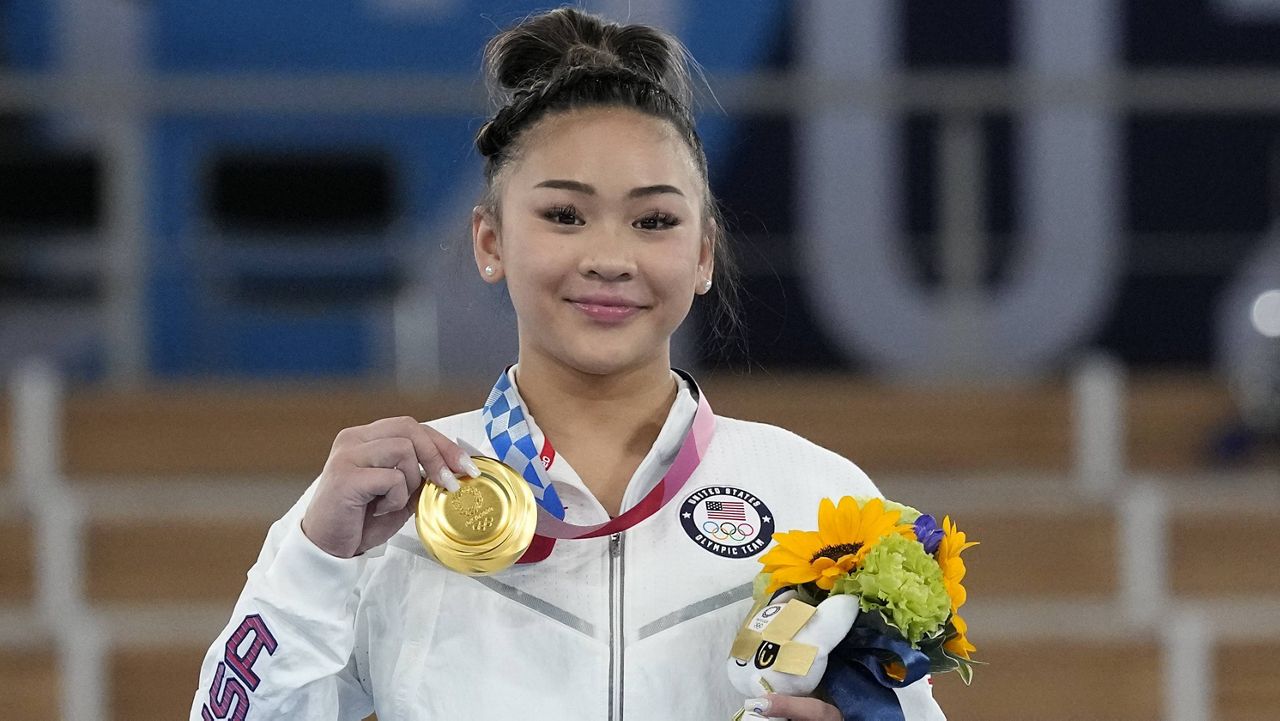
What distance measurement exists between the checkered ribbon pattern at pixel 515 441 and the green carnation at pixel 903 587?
0.32 meters

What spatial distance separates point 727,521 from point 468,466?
1.02 ft

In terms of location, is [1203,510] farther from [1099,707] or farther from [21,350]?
[21,350]

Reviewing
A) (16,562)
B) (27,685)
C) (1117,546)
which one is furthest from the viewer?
(1117,546)

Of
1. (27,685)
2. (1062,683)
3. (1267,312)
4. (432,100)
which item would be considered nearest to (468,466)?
(27,685)

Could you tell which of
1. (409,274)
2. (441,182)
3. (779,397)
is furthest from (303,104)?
(779,397)

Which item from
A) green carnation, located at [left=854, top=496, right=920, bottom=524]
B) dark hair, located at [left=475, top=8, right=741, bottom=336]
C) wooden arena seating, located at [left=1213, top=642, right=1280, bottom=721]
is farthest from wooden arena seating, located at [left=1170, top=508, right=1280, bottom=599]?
green carnation, located at [left=854, top=496, right=920, bottom=524]

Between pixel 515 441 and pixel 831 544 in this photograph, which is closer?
pixel 831 544

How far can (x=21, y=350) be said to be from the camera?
5.54m

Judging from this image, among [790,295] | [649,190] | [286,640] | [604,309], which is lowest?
[790,295]

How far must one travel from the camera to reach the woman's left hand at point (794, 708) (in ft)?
5.26

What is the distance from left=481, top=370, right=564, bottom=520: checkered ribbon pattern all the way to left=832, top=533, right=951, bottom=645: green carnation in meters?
0.32

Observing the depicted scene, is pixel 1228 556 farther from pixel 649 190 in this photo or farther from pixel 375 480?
pixel 375 480

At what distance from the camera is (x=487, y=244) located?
6.21ft

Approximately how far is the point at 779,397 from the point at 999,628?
938 millimetres
